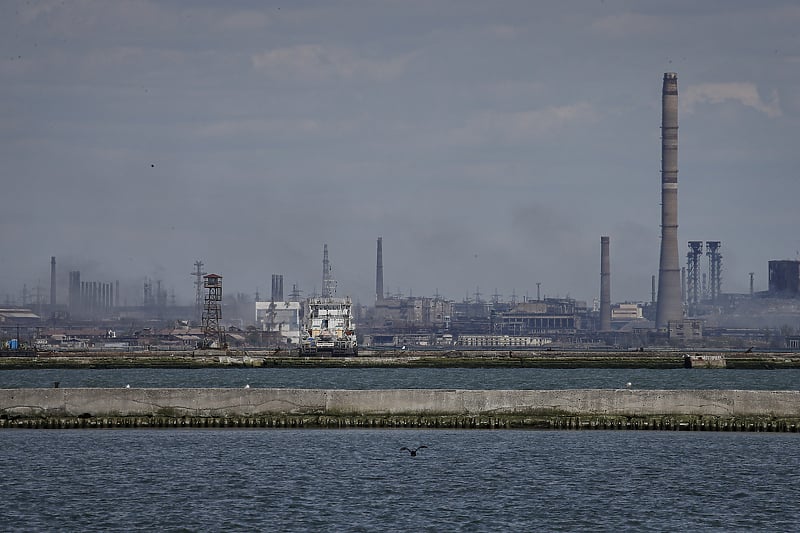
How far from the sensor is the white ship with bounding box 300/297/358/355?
468 ft

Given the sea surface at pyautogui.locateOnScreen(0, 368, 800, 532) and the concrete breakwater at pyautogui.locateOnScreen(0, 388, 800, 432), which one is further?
→ the concrete breakwater at pyautogui.locateOnScreen(0, 388, 800, 432)

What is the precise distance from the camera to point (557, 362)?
449 feet

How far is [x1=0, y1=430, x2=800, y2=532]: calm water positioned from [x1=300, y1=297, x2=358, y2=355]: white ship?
303 feet

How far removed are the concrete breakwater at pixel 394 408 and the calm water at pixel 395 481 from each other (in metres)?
1.06

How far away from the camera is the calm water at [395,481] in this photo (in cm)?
3198

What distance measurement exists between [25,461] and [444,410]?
17.4 meters

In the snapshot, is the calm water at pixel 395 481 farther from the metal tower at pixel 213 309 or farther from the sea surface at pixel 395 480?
the metal tower at pixel 213 309

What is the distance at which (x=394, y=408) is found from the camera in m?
51.5

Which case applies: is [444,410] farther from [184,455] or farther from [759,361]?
[759,361]

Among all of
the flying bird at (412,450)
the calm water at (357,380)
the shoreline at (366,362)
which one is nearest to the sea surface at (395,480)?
the flying bird at (412,450)

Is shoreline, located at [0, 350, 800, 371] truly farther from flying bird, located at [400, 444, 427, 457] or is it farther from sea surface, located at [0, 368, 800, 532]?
flying bird, located at [400, 444, 427, 457]

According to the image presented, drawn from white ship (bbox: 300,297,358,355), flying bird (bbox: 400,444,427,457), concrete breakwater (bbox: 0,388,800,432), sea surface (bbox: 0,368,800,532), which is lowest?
sea surface (bbox: 0,368,800,532)

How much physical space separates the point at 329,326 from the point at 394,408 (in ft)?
306

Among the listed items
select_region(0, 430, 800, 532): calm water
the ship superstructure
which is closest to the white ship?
the ship superstructure
